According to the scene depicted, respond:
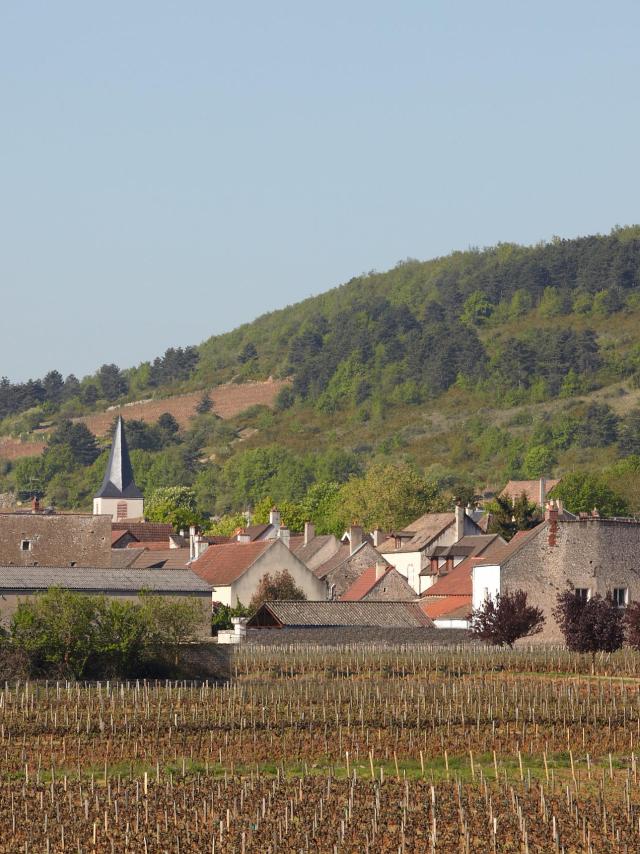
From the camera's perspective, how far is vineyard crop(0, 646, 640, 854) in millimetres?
24484

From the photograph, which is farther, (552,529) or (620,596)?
(552,529)

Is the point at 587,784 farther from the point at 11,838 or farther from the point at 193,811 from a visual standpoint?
the point at 11,838

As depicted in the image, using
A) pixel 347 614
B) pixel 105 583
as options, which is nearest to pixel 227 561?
pixel 347 614

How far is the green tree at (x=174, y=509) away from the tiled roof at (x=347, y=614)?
184 feet

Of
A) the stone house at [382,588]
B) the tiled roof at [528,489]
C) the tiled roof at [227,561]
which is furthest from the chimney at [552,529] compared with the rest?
the tiled roof at [528,489]

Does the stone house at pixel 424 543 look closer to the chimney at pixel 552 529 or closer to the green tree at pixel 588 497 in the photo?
the chimney at pixel 552 529

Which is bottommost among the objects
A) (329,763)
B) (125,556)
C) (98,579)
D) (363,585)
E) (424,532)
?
(329,763)

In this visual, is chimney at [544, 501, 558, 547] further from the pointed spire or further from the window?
the pointed spire

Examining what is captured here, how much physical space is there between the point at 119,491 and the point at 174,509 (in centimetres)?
696

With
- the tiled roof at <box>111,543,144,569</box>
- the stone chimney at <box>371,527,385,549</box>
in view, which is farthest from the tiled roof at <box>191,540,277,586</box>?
the stone chimney at <box>371,527,385,549</box>

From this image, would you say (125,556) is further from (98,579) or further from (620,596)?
(620,596)

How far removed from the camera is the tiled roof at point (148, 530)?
11962 cm

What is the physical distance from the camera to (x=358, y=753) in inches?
1379

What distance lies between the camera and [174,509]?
490 feet
